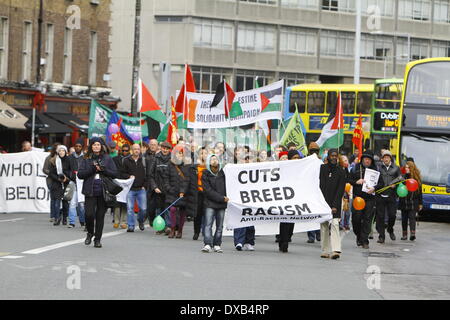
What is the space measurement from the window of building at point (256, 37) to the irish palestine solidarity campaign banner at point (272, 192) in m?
56.2

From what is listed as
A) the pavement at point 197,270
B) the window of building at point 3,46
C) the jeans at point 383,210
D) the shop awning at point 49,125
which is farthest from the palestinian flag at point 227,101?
the window of building at point 3,46

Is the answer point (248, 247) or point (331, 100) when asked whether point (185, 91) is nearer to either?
point (248, 247)

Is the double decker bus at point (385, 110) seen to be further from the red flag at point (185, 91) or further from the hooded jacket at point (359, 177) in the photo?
the hooded jacket at point (359, 177)

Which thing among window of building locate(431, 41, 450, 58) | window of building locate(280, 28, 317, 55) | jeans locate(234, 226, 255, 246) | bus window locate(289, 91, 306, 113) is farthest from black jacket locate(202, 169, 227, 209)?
window of building locate(431, 41, 450, 58)

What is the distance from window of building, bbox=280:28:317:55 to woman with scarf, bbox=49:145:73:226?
53.5 meters

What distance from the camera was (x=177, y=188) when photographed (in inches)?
813

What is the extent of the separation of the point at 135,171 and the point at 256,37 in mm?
53906

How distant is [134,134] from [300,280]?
1608 cm

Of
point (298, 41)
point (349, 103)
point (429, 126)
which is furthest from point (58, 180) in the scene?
point (298, 41)

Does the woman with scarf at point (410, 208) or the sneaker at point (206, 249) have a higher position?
the woman with scarf at point (410, 208)

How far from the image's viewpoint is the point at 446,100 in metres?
29.1

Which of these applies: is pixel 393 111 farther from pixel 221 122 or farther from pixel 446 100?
pixel 221 122

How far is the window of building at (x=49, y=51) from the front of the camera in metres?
44.5
